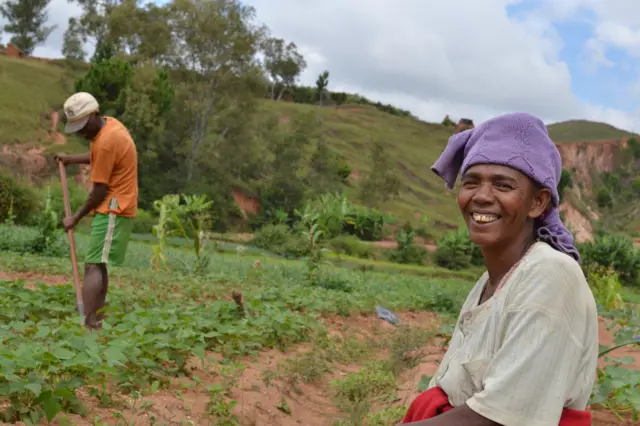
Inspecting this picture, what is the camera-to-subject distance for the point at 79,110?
479 cm

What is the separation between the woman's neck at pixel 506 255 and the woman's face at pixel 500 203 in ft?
0.06

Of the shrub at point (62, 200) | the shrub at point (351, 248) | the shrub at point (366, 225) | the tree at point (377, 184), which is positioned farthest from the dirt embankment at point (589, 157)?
the shrub at point (62, 200)

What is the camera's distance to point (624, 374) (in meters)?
3.46

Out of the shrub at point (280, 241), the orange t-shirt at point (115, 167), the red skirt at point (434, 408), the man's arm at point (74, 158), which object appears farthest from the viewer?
the shrub at point (280, 241)

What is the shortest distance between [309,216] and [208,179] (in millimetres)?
17901

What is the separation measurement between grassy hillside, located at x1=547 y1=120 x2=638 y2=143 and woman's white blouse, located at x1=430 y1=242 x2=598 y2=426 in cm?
7343

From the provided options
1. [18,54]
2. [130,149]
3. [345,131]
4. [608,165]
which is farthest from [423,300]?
[608,165]

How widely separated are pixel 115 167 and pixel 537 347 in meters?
4.16

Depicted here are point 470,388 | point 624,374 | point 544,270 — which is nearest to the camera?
point 544,270

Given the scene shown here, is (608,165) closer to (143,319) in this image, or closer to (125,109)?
(125,109)

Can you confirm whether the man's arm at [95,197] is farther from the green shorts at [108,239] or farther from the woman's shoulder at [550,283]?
the woman's shoulder at [550,283]

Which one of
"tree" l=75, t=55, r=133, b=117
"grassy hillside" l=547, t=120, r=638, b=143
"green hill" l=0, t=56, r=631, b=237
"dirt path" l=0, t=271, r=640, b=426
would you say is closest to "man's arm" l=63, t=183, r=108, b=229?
"dirt path" l=0, t=271, r=640, b=426

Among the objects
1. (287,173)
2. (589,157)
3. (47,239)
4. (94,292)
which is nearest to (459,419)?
(94,292)

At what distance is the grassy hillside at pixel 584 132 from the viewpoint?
7425cm
